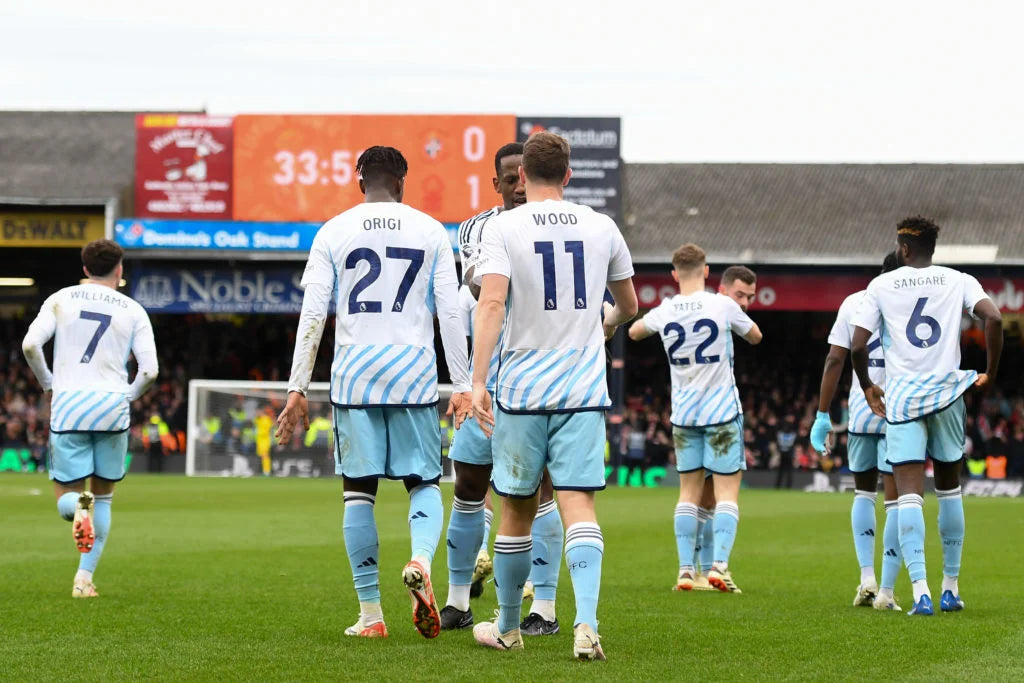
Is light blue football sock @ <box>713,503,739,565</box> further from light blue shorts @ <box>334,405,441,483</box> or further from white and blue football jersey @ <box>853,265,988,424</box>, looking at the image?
light blue shorts @ <box>334,405,441,483</box>

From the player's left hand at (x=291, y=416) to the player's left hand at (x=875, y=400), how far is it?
3.69 metres

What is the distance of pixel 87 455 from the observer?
29.9 feet

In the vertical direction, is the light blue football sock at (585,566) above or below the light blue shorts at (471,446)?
below

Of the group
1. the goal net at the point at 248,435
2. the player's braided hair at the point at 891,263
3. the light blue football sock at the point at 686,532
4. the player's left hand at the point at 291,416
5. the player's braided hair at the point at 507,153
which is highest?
the player's braided hair at the point at 507,153

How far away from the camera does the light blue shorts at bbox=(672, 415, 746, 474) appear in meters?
10.4

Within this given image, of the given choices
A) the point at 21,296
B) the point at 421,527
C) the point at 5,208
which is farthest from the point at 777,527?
the point at 21,296

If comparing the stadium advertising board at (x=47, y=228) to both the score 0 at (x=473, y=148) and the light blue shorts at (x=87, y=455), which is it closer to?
the score 0 at (x=473, y=148)

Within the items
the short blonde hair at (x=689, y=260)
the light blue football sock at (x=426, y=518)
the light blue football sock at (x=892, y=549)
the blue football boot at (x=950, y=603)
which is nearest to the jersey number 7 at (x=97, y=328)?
the light blue football sock at (x=426, y=518)

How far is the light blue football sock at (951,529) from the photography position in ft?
28.4

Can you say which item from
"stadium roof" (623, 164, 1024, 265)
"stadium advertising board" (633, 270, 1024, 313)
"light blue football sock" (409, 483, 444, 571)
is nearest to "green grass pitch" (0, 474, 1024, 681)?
"light blue football sock" (409, 483, 444, 571)

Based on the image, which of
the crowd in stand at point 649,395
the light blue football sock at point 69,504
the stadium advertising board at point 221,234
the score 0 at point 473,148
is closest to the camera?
the light blue football sock at point 69,504

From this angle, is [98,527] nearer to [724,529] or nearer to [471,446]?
[471,446]

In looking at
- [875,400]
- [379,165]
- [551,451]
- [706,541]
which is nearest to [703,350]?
[706,541]

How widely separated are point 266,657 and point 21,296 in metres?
36.5
